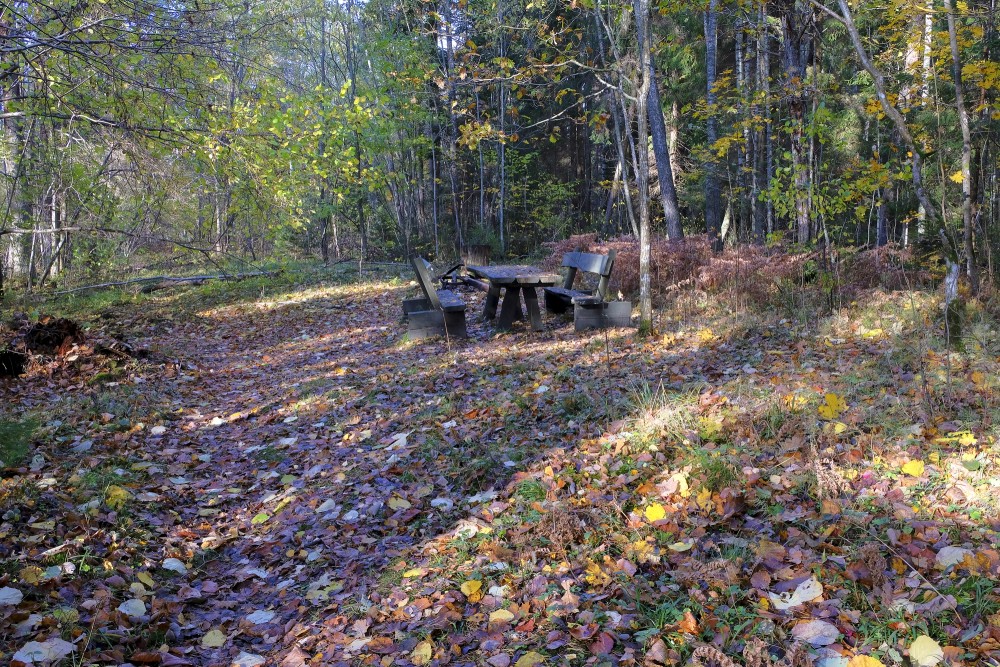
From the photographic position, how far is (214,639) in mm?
2926

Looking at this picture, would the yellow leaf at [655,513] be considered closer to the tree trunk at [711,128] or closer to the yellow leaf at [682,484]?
the yellow leaf at [682,484]

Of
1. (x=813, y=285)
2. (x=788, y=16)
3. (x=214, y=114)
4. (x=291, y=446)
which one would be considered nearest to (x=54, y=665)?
(x=291, y=446)

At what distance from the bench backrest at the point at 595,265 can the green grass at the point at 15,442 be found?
5.65 meters

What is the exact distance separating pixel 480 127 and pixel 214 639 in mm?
6258

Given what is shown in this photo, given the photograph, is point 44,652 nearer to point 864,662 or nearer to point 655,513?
point 655,513

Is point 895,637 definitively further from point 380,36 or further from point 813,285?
point 380,36

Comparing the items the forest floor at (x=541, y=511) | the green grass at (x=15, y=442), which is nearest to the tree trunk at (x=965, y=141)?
the forest floor at (x=541, y=511)

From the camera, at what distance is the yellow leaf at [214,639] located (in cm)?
289

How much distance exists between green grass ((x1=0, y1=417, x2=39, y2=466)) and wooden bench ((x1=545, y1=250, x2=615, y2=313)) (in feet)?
18.1

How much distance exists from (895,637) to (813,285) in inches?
238

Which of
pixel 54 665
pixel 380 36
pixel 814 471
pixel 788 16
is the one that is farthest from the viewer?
pixel 380 36

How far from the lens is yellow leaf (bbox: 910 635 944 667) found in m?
2.21

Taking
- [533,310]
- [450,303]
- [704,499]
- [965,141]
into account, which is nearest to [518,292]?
[533,310]

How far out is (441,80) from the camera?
716 centimetres
